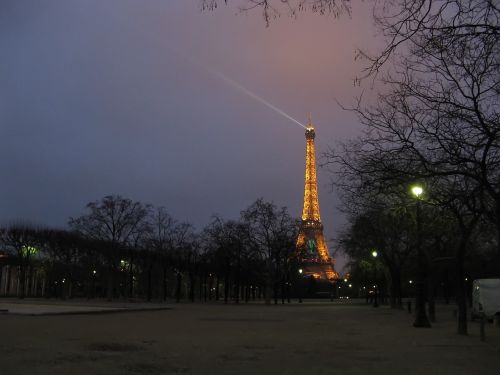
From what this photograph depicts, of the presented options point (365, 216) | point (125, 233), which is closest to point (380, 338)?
point (365, 216)

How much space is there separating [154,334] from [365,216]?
20.7m

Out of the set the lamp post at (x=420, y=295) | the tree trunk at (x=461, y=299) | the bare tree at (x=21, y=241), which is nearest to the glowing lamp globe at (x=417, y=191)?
the lamp post at (x=420, y=295)

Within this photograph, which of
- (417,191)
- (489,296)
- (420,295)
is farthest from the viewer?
(489,296)

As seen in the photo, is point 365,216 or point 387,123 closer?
point 387,123

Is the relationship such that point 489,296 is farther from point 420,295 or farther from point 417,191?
point 417,191

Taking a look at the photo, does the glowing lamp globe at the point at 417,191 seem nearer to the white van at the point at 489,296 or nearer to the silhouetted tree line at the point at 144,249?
the white van at the point at 489,296

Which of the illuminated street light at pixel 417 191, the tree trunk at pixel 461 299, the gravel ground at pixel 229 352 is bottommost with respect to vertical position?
the gravel ground at pixel 229 352

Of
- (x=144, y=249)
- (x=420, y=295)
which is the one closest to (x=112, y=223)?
(x=144, y=249)

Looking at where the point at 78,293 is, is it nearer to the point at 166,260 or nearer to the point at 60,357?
the point at 166,260

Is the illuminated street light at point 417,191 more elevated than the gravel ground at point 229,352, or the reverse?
the illuminated street light at point 417,191

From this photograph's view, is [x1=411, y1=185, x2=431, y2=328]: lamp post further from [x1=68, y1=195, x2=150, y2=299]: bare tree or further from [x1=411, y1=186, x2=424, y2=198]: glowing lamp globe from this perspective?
[x1=68, y1=195, x2=150, y2=299]: bare tree

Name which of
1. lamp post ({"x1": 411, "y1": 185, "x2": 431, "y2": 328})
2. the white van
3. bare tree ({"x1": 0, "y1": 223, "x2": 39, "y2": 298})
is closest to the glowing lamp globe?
lamp post ({"x1": 411, "y1": 185, "x2": 431, "y2": 328})

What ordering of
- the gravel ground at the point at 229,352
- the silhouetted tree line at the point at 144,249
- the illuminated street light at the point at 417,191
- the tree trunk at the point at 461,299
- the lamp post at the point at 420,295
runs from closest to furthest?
the gravel ground at the point at 229,352 → the illuminated street light at the point at 417,191 → the tree trunk at the point at 461,299 → the lamp post at the point at 420,295 → the silhouetted tree line at the point at 144,249

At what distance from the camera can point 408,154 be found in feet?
56.7
